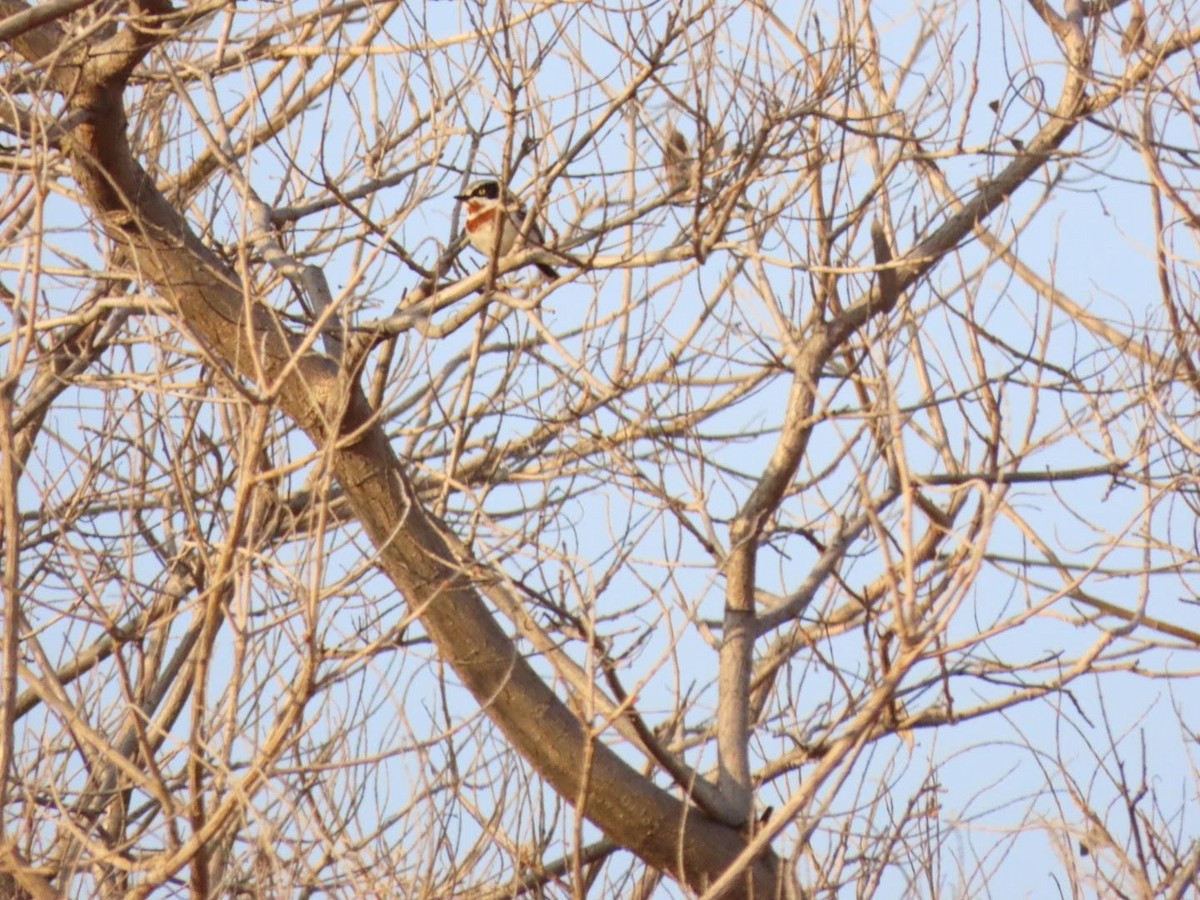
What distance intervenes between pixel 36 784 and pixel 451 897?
44.9 inches

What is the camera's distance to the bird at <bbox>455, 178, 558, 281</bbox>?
11.2 ft

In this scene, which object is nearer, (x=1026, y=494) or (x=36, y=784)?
(x=36, y=784)

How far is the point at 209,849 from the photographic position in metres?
3.11

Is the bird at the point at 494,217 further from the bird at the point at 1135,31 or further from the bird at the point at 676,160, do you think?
the bird at the point at 1135,31

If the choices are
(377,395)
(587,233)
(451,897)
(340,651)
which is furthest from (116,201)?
(451,897)

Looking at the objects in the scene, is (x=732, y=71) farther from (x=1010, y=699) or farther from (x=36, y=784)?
(x=36, y=784)

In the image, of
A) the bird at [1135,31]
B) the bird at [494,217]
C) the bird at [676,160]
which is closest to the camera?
the bird at [494,217]

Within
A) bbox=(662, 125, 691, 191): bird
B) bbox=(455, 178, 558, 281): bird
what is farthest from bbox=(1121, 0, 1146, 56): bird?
bbox=(455, 178, 558, 281): bird

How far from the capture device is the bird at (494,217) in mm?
3400

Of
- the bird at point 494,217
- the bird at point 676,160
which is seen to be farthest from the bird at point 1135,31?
the bird at point 494,217

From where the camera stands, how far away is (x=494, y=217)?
3.83 m

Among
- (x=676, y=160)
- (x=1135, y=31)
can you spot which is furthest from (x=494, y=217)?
(x=1135, y=31)

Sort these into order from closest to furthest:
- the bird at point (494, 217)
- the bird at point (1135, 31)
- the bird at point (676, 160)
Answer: the bird at point (494, 217) → the bird at point (676, 160) → the bird at point (1135, 31)

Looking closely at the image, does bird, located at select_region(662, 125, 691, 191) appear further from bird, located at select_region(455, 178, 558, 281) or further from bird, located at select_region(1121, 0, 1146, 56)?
bird, located at select_region(1121, 0, 1146, 56)
